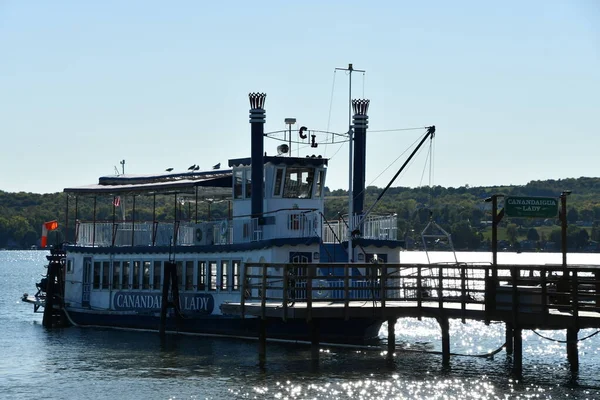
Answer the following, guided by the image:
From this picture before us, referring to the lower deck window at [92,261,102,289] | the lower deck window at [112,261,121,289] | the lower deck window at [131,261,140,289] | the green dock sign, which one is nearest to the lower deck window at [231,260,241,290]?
the lower deck window at [131,261,140,289]

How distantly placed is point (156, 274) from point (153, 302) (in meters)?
1.22

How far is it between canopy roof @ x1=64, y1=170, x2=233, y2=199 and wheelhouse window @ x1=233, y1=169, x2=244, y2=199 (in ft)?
1.24

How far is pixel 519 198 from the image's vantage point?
106ft

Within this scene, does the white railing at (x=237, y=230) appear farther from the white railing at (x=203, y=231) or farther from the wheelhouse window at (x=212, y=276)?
the wheelhouse window at (x=212, y=276)

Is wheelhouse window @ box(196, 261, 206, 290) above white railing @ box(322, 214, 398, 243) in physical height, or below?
below

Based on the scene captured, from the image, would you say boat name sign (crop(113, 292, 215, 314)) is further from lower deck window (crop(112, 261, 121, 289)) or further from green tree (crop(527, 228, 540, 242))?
green tree (crop(527, 228, 540, 242))

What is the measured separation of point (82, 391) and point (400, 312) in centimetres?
1006

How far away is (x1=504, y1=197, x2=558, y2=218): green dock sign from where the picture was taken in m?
32.4

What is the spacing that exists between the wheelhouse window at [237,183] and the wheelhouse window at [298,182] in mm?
2174

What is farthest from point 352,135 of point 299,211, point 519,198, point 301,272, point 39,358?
point 39,358

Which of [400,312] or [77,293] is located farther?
[77,293]

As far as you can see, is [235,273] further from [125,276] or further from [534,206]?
[534,206]

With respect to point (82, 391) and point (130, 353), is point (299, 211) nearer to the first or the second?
point (130, 353)

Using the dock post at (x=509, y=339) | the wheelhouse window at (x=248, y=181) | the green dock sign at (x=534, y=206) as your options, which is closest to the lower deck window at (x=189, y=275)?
the wheelhouse window at (x=248, y=181)
